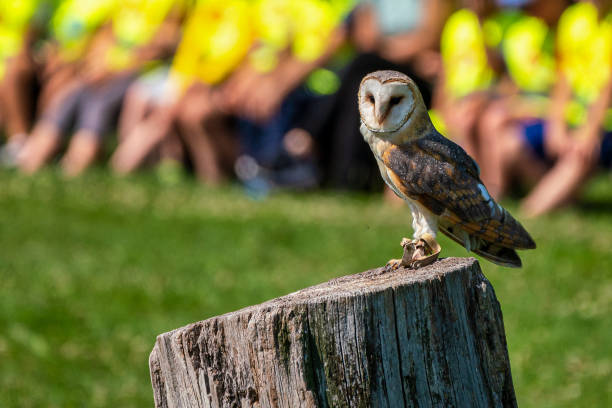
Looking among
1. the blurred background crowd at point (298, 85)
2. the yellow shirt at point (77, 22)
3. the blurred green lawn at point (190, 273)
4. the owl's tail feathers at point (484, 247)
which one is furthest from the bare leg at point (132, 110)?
the owl's tail feathers at point (484, 247)

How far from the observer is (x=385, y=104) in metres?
1.99

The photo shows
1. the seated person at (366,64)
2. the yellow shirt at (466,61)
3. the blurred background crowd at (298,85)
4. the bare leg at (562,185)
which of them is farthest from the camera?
the seated person at (366,64)

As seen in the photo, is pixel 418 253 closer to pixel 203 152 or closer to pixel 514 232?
pixel 514 232

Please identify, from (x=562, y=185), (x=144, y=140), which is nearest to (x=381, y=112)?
(x=562, y=185)

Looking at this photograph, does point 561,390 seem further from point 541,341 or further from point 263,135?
point 263,135

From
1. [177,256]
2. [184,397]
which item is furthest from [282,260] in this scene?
[184,397]

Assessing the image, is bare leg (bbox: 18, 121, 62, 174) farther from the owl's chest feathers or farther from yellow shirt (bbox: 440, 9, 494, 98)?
the owl's chest feathers

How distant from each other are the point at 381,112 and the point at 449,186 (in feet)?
0.87

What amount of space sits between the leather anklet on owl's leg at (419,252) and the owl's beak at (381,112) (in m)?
0.31

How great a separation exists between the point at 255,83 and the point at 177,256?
2377 mm

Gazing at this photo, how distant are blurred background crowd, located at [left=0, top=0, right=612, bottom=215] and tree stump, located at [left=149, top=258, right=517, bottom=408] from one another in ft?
15.9

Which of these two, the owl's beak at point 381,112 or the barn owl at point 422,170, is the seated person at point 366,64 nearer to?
the barn owl at point 422,170

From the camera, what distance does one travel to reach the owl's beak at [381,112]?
1.99 metres

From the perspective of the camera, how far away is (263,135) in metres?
8.06
